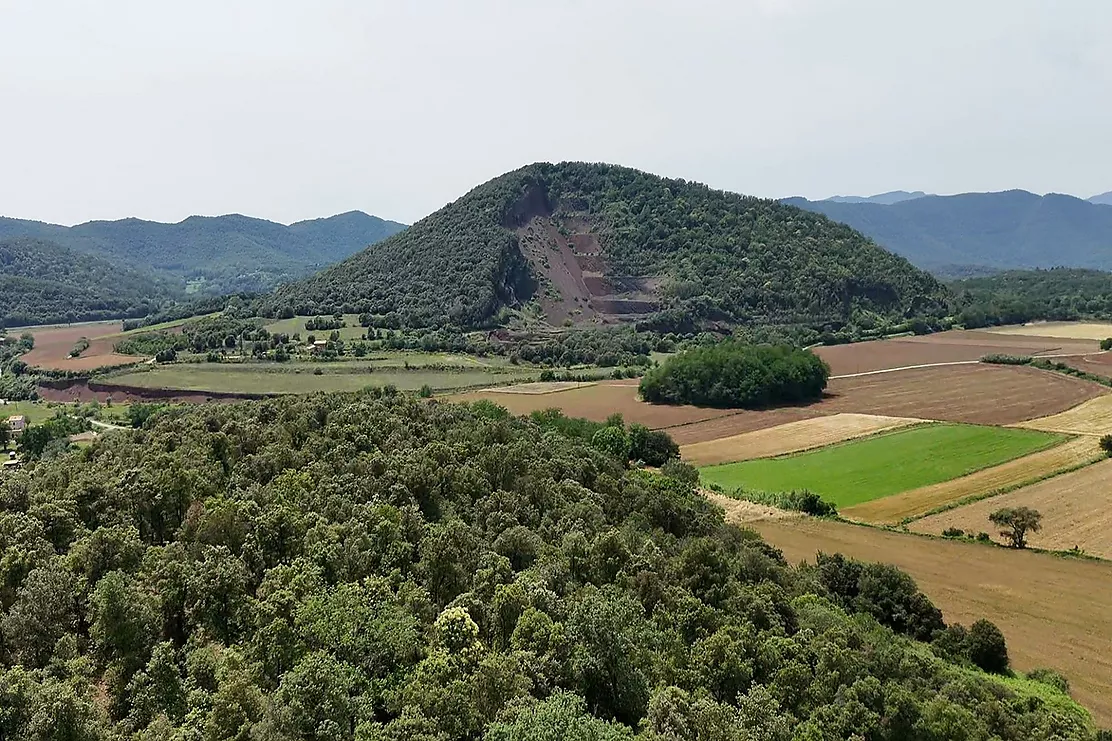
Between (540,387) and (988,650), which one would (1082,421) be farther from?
(540,387)

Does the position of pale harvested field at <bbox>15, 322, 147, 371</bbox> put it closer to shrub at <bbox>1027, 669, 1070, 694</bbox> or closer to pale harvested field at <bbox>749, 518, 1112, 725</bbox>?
pale harvested field at <bbox>749, 518, 1112, 725</bbox>

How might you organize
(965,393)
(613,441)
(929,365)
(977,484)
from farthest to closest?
(929,365), (965,393), (613,441), (977,484)

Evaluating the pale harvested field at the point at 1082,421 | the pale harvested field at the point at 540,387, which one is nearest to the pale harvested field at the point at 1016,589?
the pale harvested field at the point at 1082,421

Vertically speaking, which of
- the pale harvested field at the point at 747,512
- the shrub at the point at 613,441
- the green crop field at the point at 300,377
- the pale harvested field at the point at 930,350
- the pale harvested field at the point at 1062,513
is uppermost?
the pale harvested field at the point at 930,350

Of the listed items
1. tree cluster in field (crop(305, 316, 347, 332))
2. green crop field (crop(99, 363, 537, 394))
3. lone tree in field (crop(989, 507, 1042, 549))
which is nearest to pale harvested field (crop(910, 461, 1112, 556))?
lone tree in field (crop(989, 507, 1042, 549))

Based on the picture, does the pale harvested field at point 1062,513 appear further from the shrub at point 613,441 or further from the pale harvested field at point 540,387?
the pale harvested field at point 540,387

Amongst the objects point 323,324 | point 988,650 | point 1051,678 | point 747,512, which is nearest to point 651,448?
point 747,512
